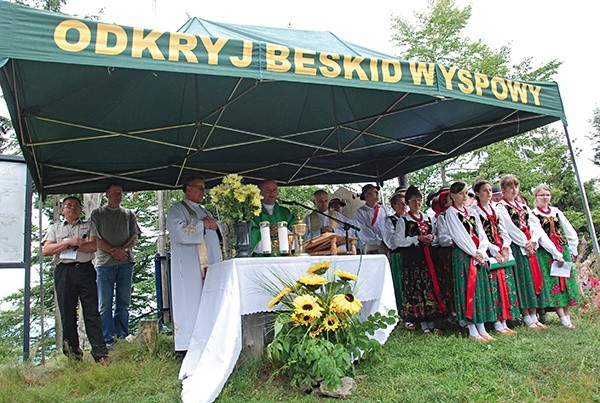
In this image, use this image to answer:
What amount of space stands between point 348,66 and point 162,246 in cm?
694

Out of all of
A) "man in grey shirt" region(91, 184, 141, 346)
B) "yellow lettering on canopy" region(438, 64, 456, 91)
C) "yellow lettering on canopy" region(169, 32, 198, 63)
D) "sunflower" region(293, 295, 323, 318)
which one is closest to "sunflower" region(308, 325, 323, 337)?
"sunflower" region(293, 295, 323, 318)

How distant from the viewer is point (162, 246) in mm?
9508

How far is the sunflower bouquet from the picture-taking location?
321cm

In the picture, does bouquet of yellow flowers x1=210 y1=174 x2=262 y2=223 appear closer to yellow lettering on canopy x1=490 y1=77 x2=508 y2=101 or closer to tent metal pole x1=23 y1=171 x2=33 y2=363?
tent metal pole x1=23 y1=171 x2=33 y2=363

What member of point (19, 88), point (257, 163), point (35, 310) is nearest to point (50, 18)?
point (19, 88)

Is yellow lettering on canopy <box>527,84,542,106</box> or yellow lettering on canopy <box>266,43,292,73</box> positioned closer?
yellow lettering on canopy <box>266,43,292,73</box>

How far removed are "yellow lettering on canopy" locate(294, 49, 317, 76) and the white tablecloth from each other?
1.41 meters

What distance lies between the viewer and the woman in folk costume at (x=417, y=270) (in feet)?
17.2

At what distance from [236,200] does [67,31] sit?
1814 mm

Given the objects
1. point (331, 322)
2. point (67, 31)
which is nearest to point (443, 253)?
point (331, 322)

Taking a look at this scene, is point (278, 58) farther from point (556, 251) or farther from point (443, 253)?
point (556, 251)

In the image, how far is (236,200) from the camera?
4066 millimetres

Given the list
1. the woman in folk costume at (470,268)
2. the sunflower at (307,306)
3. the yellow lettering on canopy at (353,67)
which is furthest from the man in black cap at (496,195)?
the sunflower at (307,306)

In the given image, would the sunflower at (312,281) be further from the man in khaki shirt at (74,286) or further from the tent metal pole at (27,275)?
the tent metal pole at (27,275)
